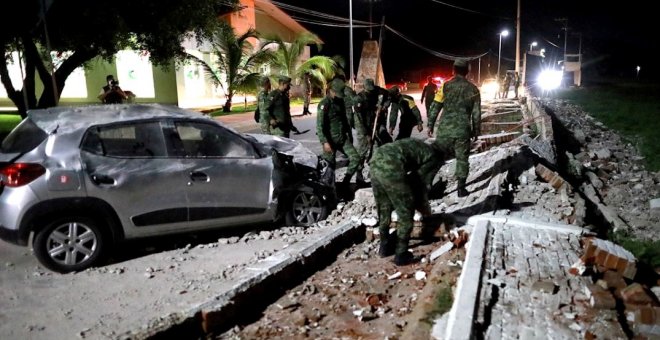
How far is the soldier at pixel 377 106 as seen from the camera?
8953 millimetres

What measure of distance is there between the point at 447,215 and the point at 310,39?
23300mm

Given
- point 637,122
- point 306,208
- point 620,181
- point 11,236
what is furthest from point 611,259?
point 637,122

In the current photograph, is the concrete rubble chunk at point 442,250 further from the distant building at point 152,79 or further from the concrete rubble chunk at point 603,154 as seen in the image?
the distant building at point 152,79

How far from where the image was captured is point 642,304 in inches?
165

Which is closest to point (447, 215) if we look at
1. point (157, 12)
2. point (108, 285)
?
point (108, 285)

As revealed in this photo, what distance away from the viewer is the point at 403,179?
5.35 meters

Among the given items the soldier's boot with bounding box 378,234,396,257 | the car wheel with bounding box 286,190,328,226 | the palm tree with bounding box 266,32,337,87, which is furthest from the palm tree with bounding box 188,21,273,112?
the soldier's boot with bounding box 378,234,396,257

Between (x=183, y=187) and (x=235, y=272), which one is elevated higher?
(x=183, y=187)

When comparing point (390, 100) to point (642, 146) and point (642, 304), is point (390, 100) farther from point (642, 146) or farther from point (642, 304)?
point (642, 146)

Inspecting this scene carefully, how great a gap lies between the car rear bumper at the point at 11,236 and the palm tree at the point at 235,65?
1840 cm

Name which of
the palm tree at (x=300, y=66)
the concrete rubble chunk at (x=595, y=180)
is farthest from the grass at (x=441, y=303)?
the palm tree at (x=300, y=66)

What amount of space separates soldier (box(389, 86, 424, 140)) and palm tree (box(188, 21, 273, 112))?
1450 cm

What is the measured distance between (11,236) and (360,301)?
335 cm

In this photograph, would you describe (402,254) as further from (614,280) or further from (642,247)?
(642,247)
